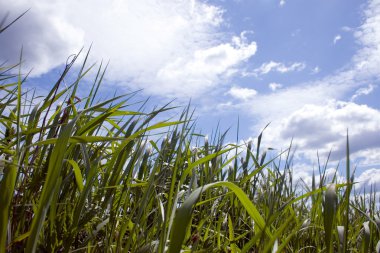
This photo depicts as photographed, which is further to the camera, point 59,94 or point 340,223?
point 340,223

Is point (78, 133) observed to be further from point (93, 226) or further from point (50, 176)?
point (50, 176)

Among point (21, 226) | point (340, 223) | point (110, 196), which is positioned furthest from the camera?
point (340, 223)

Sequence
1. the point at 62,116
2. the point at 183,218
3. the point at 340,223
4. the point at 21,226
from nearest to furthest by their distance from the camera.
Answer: the point at 183,218
the point at 21,226
the point at 62,116
the point at 340,223

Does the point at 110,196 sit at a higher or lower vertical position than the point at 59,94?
lower

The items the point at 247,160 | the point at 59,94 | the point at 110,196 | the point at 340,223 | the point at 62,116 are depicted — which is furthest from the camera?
the point at 247,160

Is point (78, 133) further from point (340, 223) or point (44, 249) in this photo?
point (340, 223)

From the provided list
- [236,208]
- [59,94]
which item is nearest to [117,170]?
[59,94]

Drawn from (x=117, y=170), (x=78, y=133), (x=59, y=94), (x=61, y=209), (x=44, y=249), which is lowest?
(x=44, y=249)

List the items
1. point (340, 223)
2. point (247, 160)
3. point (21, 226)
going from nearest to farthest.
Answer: point (21, 226) < point (340, 223) < point (247, 160)

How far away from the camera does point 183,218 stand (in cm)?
80

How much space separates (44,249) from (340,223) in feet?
4.50

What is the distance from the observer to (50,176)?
842mm

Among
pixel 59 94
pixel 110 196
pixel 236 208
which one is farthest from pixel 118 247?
pixel 236 208

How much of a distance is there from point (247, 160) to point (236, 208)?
15.3 inches
